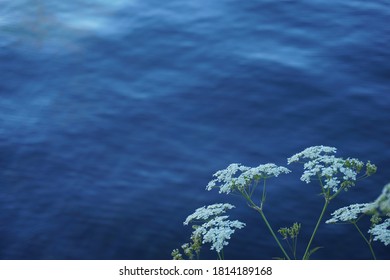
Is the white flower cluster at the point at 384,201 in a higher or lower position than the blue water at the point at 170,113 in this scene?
higher

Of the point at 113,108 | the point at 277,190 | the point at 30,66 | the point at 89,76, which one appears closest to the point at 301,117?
the point at 277,190

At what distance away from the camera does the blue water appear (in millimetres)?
4160

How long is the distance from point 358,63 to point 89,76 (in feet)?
7.99

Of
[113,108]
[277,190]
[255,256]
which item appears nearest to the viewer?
[255,256]

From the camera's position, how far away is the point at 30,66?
Answer: 5789mm

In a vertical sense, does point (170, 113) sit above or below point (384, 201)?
below

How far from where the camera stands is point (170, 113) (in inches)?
201

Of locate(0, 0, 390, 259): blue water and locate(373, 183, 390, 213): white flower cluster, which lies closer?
locate(373, 183, 390, 213): white flower cluster

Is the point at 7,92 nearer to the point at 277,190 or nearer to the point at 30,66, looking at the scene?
the point at 30,66

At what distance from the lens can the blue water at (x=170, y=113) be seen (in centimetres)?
416

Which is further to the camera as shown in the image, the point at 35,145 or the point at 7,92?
the point at 7,92

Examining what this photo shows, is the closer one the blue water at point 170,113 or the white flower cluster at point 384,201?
the white flower cluster at point 384,201

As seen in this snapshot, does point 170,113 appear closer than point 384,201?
No

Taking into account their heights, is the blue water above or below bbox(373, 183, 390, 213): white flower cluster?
below
